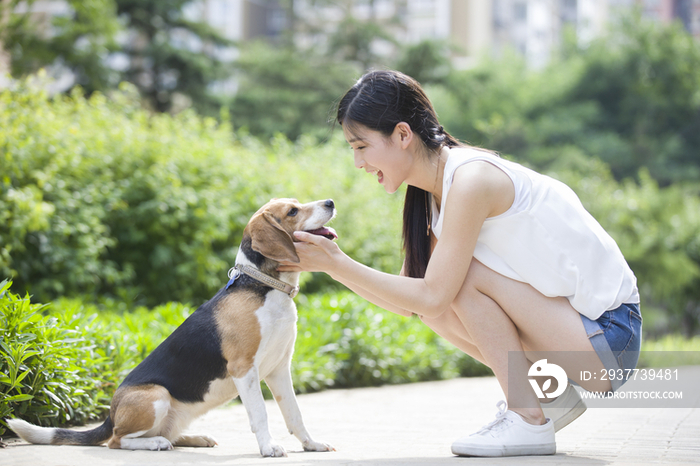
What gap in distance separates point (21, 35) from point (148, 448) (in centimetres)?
1182

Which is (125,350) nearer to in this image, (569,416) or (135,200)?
(569,416)

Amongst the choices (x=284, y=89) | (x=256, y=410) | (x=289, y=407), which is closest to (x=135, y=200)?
(x=289, y=407)

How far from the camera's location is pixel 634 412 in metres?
4.31

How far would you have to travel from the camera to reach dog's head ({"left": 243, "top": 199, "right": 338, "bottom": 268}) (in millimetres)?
2969

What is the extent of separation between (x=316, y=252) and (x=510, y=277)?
3.02ft

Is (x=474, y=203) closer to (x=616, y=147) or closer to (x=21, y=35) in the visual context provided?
(x=21, y=35)

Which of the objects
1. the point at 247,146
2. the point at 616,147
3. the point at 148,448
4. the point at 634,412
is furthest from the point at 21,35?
the point at 616,147

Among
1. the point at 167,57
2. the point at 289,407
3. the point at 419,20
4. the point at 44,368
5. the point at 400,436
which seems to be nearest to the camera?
the point at 289,407

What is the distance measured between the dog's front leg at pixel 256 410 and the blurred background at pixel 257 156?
47.9 inches

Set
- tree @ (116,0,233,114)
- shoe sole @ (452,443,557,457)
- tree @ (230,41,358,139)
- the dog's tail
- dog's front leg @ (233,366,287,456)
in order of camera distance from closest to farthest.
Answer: shoe sole @ (452,443,557,457), dog's front leg @ (233,366,287,456), the dog's tail, tree @ (116,0,233,114), tree @ (230,41,358,139)

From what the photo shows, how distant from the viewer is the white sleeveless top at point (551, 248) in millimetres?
2754

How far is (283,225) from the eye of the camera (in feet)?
10.4

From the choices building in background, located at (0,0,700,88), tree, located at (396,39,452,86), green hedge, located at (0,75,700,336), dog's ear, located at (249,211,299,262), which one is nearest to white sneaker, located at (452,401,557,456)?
dog's ear, located at (249,211,299,262)

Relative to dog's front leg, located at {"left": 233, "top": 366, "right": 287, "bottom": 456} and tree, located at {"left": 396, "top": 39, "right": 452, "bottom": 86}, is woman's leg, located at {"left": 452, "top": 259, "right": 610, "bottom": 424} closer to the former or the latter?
dog's front leg, located at {"left": 233, "top": 366, "right": 287, "bottom": 456}
